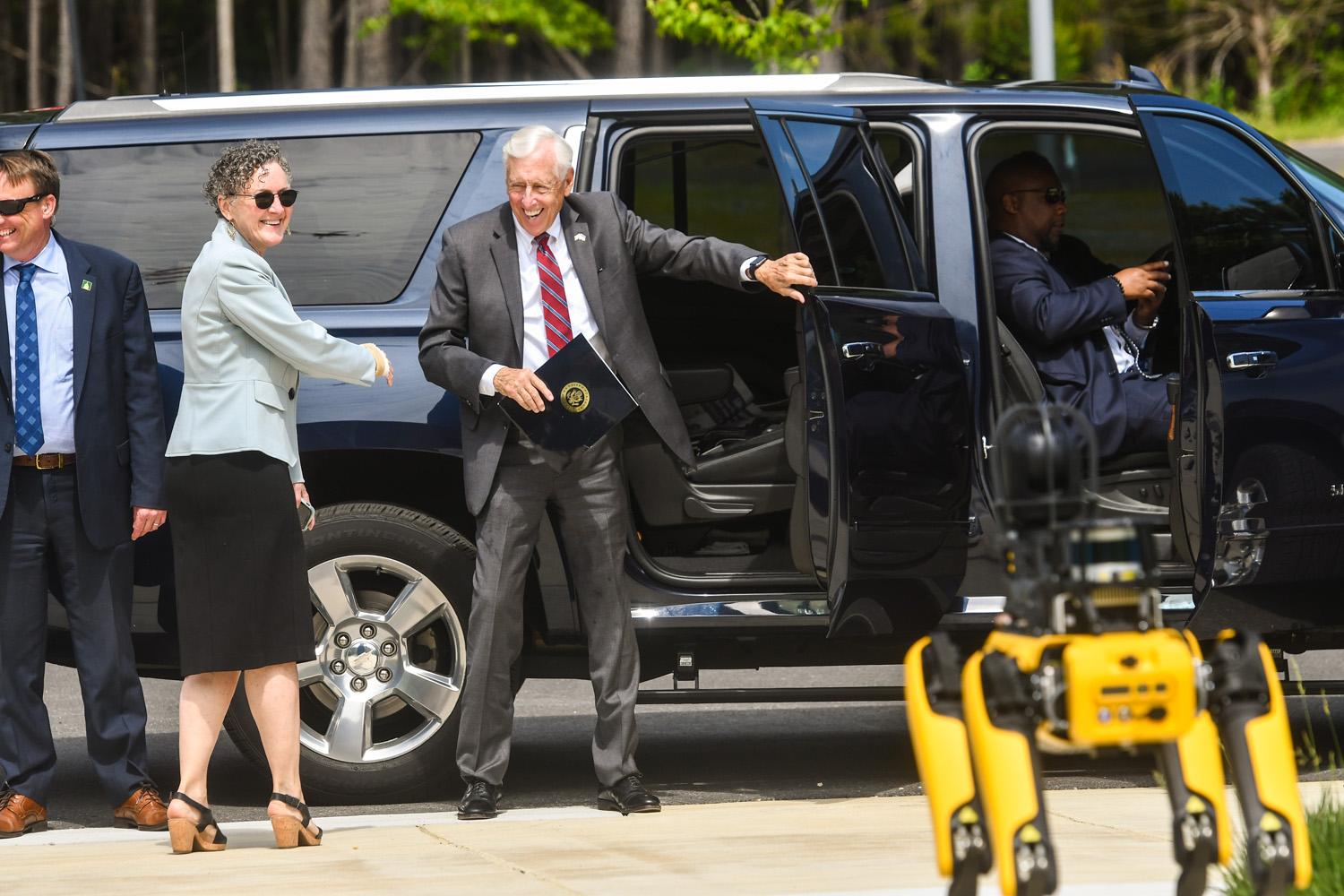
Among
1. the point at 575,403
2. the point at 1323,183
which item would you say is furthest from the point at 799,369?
the point at 1323,183

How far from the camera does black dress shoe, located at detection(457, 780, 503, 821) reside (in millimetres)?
5578

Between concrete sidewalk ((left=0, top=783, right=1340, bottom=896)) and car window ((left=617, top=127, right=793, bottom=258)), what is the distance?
188cm

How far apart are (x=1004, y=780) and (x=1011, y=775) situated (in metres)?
0.01

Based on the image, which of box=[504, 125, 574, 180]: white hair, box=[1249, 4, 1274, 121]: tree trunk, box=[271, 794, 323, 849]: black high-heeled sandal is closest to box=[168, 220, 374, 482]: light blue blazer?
box=[504, 125, 574, 180]: white hair

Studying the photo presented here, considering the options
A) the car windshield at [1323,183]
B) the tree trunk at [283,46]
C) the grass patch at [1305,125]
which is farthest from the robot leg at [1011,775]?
the tree trunk at [283,46]

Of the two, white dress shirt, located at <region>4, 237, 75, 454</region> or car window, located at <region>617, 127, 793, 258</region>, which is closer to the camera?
white dress shirt, located at <region>4, 237, 75, 454</region>

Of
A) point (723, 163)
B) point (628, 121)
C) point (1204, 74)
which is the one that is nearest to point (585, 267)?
point (628, 121)

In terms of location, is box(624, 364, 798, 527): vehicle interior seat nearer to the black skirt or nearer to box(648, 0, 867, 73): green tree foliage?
the black skirt

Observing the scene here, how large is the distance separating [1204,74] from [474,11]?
72.2 feet

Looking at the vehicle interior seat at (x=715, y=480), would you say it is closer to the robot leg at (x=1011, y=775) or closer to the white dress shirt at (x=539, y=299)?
the white dress shirt at (x=539, y=299)

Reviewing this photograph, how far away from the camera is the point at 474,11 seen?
86.7 ft

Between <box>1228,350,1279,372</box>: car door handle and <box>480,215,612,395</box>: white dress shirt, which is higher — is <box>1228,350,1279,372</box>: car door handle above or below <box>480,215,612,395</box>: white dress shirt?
below

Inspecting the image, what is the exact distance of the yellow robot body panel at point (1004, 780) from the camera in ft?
9.65

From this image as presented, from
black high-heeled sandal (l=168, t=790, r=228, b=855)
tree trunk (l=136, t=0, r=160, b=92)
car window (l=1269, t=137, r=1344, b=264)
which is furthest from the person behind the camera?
tree trunk (l=136, t=0, r=160, b=92)
